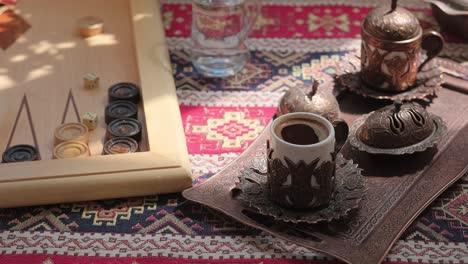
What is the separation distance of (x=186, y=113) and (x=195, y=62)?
0.69 feet

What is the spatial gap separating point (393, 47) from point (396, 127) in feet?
0.72

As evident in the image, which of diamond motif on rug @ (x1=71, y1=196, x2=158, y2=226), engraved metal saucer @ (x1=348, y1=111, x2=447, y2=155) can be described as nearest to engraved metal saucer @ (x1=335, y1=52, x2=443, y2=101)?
engraved metal saucer @ (x1=348, y1=111, x2=447, y2=155)

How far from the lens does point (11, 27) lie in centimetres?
198

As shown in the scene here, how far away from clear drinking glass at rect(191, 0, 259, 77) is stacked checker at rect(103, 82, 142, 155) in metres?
0.23

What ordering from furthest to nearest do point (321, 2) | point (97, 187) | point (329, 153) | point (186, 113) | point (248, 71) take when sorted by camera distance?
point (321, 2) < point (248, 71) < point (186, 113) < point (97, 187) < point (329, 153)

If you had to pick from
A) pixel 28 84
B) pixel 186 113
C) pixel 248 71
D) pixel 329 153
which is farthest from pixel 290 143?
pixel 28 84

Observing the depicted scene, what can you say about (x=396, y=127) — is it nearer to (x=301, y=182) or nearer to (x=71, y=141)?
(x=301, y=182)

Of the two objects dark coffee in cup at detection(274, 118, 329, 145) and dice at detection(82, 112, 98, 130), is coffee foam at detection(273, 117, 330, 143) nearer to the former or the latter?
dark coffee in cup at detection(274, 118, 329, 145)

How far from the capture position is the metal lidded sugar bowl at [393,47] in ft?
5.17

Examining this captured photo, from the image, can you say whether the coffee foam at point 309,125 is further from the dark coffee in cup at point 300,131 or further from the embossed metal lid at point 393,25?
the embossed metal lid at point 393,25

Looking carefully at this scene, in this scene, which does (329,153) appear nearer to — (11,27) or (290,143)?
(290,143)

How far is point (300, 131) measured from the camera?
132 cm

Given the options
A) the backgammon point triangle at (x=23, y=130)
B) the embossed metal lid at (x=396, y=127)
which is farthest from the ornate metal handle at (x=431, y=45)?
the backgammon point triangle at (x=23, y=130)

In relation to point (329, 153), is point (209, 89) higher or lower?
lower
